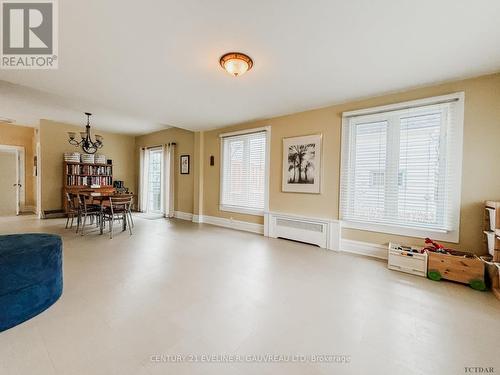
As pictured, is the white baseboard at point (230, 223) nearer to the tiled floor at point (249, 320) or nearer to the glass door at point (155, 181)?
the tiled floor at point (249, 320)

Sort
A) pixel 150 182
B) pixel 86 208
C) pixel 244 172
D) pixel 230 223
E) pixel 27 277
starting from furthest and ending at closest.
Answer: pixel 150 182, pixel 230 223, pixel 244 172, pixel 86 208, pixel 27 277

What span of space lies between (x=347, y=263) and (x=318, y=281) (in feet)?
2.82

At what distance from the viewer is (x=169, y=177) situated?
21.3 feet

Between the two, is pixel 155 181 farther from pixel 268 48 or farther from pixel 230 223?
pixel 268 48

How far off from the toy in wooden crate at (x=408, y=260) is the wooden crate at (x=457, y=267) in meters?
0.08

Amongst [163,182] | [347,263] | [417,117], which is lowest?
[347,263]

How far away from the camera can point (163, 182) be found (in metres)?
6.69

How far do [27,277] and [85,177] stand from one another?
5.81 meters

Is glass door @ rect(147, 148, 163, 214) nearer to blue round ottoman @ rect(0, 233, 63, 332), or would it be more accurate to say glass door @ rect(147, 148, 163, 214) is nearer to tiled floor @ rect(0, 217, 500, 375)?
tiled floor @ rect(0, 217, 500, 375)

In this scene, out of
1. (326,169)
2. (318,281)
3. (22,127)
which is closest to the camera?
(318,281)

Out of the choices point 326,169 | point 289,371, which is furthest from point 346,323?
point 326,169

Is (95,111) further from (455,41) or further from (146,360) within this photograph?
(455,41)

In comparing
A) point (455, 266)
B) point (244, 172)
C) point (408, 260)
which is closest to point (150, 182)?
point (244, 172)

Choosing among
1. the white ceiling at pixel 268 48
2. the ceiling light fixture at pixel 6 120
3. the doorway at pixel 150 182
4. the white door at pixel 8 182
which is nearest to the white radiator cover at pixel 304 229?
the white ceiling at pixel 268 48
